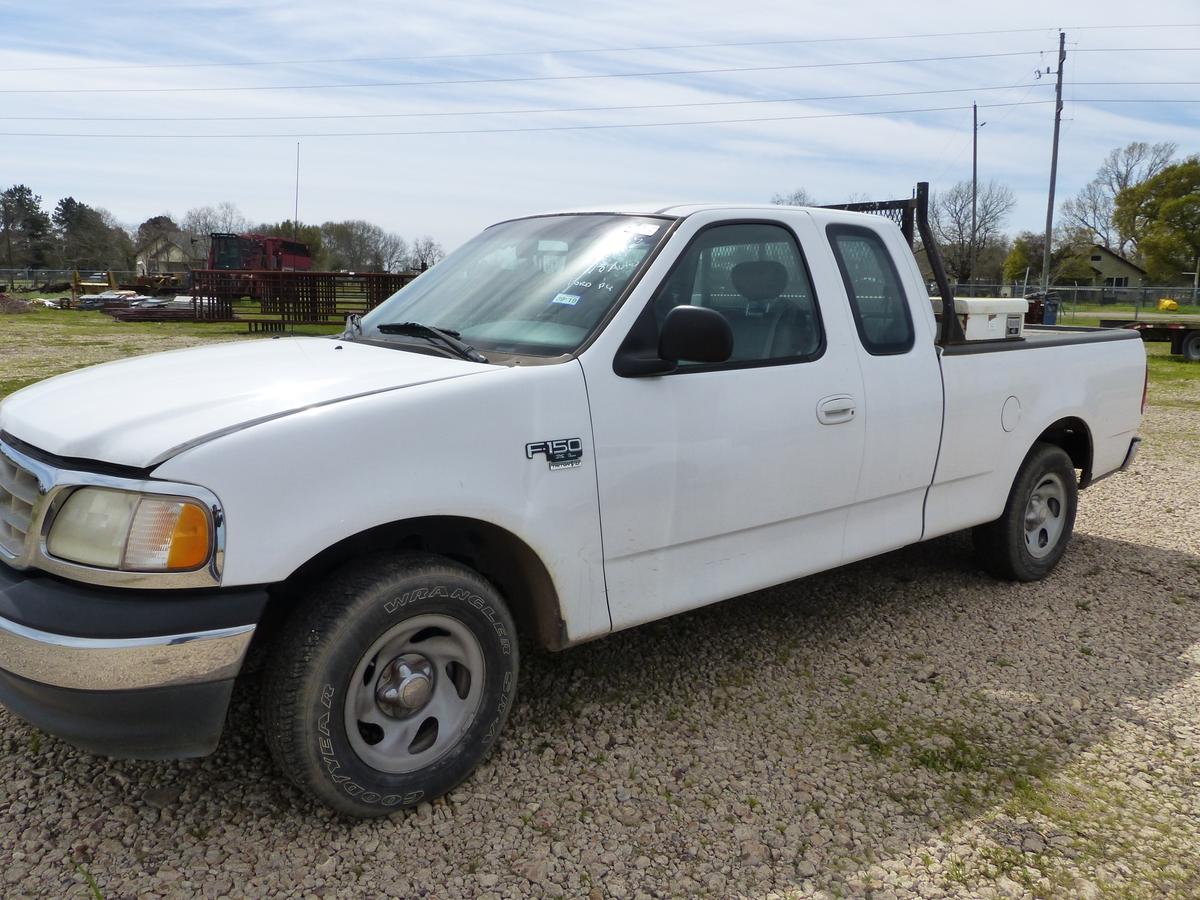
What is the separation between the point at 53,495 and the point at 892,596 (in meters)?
3.98

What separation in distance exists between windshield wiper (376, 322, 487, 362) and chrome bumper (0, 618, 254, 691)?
3.80 ft

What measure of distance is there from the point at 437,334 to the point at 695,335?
940 mm

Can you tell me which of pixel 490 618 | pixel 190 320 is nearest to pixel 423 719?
pixel 490 618

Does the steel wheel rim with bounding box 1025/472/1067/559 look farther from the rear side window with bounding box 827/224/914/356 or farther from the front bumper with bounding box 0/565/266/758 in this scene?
the front bumper with bounding box 0/565/266/758

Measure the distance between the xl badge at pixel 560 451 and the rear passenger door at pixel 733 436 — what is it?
75 millimetres

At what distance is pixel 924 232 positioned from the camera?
471 cm

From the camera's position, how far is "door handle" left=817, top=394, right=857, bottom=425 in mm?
3705

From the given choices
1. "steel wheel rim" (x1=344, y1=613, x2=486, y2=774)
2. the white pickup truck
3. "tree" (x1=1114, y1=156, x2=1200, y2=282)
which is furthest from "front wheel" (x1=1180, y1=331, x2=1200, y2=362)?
"tree" (x1=1114, y1=156, x2=1200, y2=282)

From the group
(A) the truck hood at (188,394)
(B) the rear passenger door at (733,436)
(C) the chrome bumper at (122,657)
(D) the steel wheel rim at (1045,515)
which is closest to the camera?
(C) the chrome bumper at (122,657)

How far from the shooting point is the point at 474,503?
283 cm

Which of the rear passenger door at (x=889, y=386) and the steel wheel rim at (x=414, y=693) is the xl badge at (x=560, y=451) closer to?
the steel wheel rim at (x=414, y=693)

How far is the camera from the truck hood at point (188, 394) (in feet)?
8.34

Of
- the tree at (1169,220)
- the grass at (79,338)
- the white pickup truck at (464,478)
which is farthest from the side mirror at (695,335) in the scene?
the tree at (1169,220)

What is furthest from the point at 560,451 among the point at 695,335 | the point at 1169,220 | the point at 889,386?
the point at 1169,220
